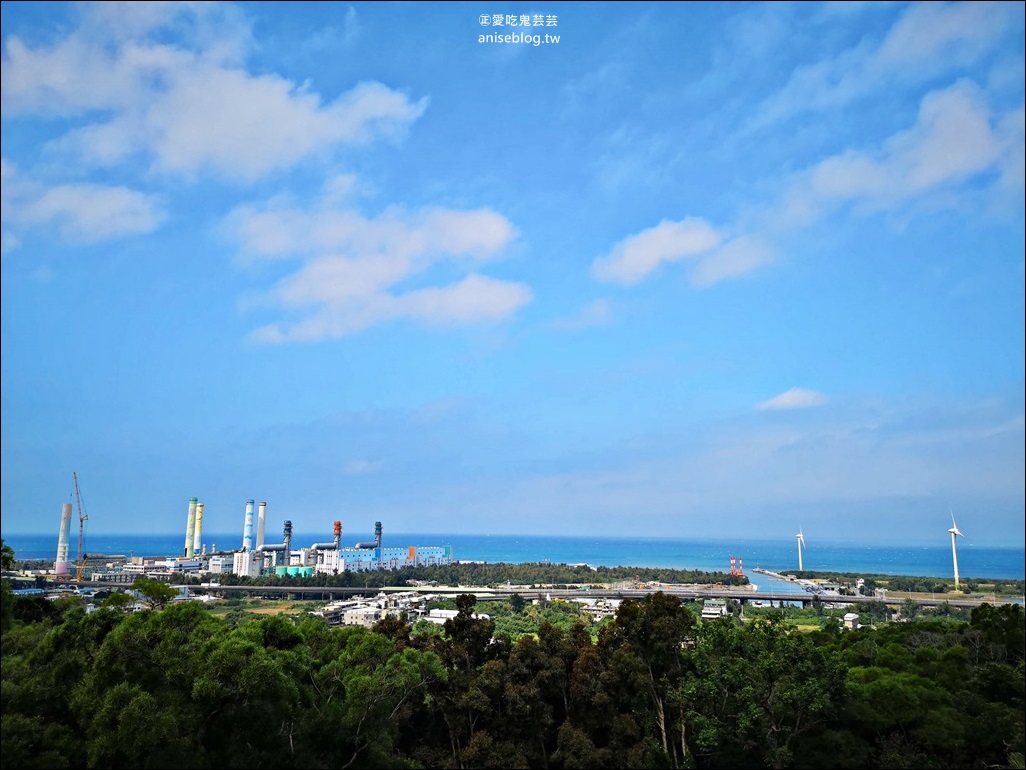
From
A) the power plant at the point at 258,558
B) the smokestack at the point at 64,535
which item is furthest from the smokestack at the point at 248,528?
the smokestack at the point at 64,535

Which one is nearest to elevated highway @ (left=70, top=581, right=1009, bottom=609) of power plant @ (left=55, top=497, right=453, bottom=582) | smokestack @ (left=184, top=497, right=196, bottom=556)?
power plant @ (left=55, top=497, right=453, bottom=582)

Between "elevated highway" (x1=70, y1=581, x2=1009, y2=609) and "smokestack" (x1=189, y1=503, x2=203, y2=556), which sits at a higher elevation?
"smokestack" (x1=189, y1=503, x2=203, y2=556)

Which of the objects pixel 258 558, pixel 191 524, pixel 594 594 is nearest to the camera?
pixel 594 594

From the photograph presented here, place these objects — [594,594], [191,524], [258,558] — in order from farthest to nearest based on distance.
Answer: [191,524], [258,558], [594,594]

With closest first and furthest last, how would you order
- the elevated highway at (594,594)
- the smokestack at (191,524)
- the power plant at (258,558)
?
the elevated highway at (594,594) < the power plant at (258,558) < the smokestack at (191,524)

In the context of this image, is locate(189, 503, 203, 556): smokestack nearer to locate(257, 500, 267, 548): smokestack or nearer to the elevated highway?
locate(257, 500, 267, 548): smokestack

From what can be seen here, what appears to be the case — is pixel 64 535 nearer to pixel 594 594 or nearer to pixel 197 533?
pixel 197 533

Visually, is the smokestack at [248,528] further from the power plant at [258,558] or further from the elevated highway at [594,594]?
the elevated highway at [594,594]

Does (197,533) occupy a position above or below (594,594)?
above

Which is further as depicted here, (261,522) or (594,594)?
(261,522)

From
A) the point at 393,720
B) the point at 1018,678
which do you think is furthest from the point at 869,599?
the point at 393,720

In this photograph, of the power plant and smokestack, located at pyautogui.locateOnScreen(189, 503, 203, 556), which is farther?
Answer: smokestack, located at pyautogui.locateOnScreen(189, 503, 203, 556)

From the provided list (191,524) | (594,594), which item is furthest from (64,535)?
(594,594)

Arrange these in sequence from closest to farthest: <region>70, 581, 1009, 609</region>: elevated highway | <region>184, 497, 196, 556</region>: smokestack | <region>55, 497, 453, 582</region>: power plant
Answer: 1. <region>70, 581, 1009, 609</region>: elevated highway
2. <region>55, 497, 453, 582</region>: power plant
3. <region>184, 497, 196, 556</region>: smokestack
